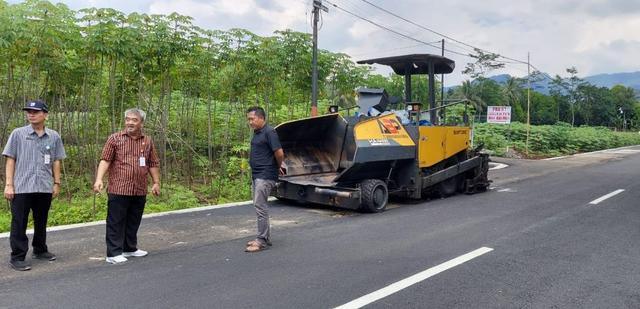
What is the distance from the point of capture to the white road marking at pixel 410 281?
4543 millimetres

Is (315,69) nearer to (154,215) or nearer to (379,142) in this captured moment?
(379,142)

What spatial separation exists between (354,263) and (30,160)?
3.60m

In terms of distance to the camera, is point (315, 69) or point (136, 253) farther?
point (315, 69)

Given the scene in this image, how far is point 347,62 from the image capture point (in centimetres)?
1606

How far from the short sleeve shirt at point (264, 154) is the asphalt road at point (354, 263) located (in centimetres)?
92

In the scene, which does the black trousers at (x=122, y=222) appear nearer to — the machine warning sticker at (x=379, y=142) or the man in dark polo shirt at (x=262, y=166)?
the man in dark polo shirt at (x=262, y=166)

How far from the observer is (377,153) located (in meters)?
8.96

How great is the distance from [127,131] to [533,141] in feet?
87.2

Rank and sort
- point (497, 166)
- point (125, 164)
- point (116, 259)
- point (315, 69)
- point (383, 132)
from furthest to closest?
point (497, 166), point (315, 69), point (383, 132), point (125, 164), point (116, 259)

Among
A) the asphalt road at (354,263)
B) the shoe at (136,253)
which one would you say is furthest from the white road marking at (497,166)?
the shoe at (136,253)

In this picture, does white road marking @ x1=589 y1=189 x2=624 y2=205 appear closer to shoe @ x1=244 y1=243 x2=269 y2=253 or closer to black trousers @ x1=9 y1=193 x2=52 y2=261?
shoe @ x1=244 y1=243 x2=269 y2=253

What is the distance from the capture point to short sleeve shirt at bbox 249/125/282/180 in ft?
20.9

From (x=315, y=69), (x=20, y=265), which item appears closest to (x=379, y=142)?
(x=315, y=69)

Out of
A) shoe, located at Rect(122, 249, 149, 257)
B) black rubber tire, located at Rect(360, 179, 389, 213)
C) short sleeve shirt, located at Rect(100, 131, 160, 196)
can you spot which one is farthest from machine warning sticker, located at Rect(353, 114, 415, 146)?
shoe, located at Rect(122, 249, 149, 257)
